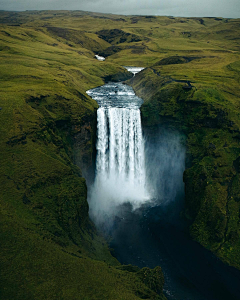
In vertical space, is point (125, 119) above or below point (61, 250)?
above

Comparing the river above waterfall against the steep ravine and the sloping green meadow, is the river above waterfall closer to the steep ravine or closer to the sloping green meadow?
the sloping green meadow

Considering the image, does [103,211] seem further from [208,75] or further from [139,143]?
[208,75]

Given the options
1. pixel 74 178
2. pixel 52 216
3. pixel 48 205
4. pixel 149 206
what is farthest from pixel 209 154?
pixel 52 216

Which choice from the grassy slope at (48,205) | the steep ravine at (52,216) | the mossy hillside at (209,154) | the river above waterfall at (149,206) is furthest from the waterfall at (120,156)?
the mossy hillside at (209,154)

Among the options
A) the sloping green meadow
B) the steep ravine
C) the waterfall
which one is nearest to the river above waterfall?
the waterfall

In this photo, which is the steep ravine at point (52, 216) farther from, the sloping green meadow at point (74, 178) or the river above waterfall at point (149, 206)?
the river above waterfall at point (149, 206)

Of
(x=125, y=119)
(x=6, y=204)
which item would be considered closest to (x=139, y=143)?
(x=125, y=119)
